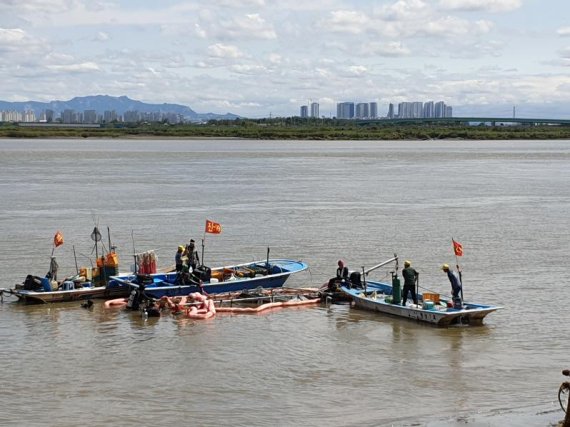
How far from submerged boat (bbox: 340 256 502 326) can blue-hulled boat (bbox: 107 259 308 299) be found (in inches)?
105

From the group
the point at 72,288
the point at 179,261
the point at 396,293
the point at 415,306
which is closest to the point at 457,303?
the point at 415,306

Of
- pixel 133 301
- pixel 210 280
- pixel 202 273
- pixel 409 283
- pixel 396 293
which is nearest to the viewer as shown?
pixel 409 283

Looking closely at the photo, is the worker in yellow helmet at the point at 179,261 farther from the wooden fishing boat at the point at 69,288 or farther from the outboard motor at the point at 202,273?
the wooden fishing boat at the point at 69,288

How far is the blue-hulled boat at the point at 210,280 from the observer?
25250 millimetres

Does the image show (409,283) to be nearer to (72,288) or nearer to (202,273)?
(202,273)

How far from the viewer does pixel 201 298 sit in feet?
79.8

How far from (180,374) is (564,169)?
79.6 metres

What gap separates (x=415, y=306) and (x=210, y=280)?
6.39m

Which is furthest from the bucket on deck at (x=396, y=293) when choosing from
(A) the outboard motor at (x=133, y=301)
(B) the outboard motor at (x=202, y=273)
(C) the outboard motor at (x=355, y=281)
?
(A) the outboard motor at (x=133, y=301)

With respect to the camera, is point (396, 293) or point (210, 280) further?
point (210, 280)

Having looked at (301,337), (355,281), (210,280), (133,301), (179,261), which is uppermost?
(179,261)

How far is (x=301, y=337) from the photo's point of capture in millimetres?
21328

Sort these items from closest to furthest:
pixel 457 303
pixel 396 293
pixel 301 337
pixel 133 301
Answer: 1. pixel 301 337
2. pixel 457 303
3. pixel 396 293
4. pixel 133 301

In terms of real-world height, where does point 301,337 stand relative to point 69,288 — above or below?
below
